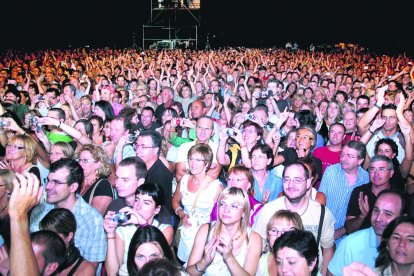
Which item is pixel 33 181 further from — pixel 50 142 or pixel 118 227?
pixel 50 142

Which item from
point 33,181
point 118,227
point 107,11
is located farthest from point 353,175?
point 107,11

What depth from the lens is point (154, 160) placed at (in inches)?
193

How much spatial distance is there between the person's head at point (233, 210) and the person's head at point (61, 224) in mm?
989

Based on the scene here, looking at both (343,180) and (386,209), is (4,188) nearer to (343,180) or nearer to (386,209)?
(386,209)

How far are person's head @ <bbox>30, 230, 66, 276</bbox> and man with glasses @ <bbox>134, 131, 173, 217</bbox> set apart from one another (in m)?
1.96

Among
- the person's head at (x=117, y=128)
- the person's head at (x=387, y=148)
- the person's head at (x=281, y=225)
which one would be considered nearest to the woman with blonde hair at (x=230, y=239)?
the person's head at (x=281, y=225)

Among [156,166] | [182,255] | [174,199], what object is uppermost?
[156,166]

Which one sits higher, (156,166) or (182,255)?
(156,166)

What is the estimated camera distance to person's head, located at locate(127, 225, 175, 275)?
2.89m

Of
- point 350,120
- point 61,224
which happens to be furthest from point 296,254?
point 350,120

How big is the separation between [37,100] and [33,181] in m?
5.65

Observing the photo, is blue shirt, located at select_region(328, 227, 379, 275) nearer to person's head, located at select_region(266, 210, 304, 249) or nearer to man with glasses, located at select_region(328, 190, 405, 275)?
man with glasses, located at select_region(328, 190, 405, 275)

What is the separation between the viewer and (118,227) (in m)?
3.42

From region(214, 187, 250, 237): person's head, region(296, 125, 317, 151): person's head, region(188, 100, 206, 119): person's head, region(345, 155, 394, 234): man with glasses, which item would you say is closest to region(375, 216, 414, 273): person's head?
region(214, 187, 250, 237): person's head
